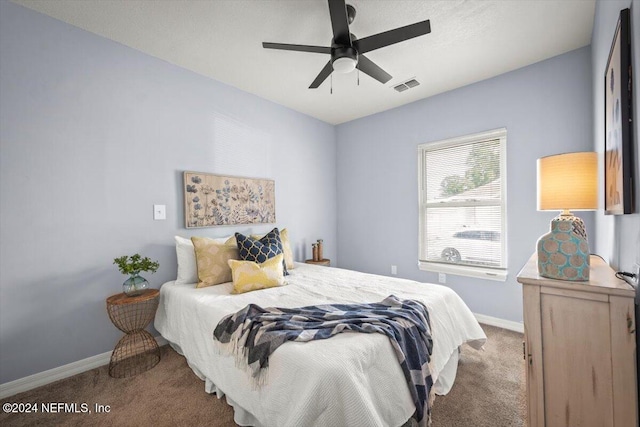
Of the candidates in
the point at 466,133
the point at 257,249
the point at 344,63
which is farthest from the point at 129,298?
the point at 466,133

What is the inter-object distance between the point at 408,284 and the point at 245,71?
2.60m

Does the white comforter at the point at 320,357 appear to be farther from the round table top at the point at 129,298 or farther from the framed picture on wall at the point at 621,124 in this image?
the framed picture on wall at the point at 621,124

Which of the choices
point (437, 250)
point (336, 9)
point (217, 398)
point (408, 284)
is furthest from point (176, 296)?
point (437, 250)

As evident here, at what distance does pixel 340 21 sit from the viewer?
63.8 inches

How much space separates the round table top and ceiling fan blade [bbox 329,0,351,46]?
92.1 inches

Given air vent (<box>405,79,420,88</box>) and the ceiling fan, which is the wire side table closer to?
the ceiling fan

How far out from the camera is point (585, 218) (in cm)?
242

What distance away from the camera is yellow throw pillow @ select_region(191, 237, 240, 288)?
237 cm

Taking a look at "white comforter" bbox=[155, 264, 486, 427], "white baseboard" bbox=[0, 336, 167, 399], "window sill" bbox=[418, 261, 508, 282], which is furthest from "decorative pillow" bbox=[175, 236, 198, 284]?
"window sill" bbox=[418, 261, 508, 282]

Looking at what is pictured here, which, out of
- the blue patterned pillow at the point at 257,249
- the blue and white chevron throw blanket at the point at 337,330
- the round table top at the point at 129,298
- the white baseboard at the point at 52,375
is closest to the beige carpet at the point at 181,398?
the white baseboard at the point at 52,375

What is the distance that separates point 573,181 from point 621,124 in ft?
1.57

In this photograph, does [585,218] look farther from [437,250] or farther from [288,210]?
[288,210]

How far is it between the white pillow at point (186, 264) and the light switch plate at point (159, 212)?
292mm

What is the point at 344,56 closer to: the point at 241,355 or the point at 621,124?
the point at 621,124
